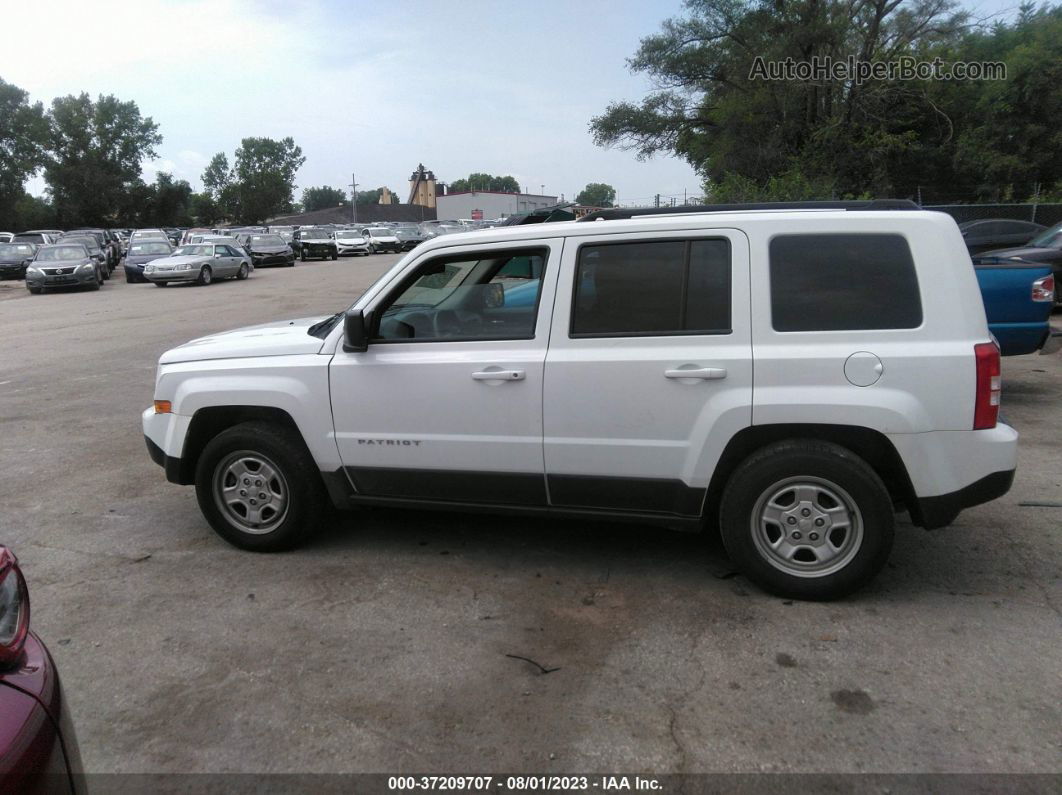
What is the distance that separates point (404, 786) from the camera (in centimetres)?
280

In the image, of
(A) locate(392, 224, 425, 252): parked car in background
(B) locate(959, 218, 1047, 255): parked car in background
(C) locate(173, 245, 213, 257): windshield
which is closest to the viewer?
(B) locate(959, 218, 1047, 255): parked car in background

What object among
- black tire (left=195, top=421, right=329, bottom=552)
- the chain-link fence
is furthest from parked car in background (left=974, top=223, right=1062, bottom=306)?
the chain-link fence

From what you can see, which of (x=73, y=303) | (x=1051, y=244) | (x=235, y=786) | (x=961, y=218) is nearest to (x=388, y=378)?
(x=235, y=786)

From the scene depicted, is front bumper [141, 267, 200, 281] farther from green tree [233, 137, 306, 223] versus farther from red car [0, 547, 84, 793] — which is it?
green tree [233, 137, 306, 223]

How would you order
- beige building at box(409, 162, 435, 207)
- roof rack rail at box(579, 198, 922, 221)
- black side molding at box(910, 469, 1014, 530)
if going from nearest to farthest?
black side molding at box(910, 469, 1014, 530) → roof rack rail at box(579, 198, 922, 221) → beige building at box(409, 162, 435, 207)

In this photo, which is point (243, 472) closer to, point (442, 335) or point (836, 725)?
point (442, 335)

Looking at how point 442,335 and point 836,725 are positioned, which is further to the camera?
point 442,335

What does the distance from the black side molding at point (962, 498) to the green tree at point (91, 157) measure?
82.9m

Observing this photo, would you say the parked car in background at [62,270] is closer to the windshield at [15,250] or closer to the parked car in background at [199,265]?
the parked car in background at [199,265]

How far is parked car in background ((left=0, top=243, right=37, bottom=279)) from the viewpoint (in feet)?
98.9

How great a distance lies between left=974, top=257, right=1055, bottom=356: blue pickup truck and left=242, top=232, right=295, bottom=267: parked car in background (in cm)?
3356

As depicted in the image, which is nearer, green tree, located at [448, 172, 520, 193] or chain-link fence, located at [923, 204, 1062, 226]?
chain-link fence, located at [923, 204, 1062, 226]

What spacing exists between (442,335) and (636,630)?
1.80 meters

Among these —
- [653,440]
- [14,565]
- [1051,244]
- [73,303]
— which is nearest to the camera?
[14,565]
